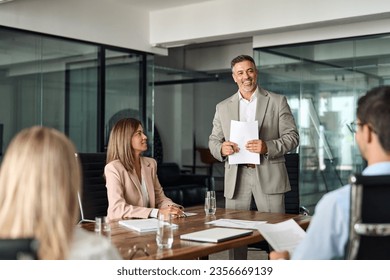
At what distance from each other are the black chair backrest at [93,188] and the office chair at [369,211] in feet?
7.70

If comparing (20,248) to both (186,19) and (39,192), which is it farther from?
(186,19)

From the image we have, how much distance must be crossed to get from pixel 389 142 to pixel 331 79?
554 centimetres

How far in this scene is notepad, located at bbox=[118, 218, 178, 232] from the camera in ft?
8.76

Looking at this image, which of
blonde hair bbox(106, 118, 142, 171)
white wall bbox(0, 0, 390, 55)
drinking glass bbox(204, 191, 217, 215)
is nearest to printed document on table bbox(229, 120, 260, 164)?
drinking glass bbox(204, 191, 217, 215)

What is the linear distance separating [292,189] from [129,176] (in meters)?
1.77

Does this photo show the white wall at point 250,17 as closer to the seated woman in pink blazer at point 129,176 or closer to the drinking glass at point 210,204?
the seated woman in pink blazer at point 129,176

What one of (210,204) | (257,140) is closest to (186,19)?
(257,140)

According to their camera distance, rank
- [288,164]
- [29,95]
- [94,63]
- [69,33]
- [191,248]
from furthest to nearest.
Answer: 1. [94,63]
2. [69,33]
3. [29,95]
4. [288,164]
5. [191,248]

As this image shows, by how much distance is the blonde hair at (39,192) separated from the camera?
1333 mm

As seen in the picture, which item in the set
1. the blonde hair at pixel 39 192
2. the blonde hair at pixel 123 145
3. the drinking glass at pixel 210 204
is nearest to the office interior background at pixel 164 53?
the blonde hair at pixel 123 145

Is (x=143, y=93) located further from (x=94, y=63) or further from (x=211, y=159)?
(x=211, y=159)

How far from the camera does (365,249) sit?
1588mm

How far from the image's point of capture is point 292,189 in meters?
4.69

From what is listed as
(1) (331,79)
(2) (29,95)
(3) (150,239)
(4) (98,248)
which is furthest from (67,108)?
(4) (98,248)
